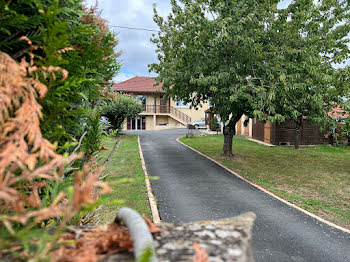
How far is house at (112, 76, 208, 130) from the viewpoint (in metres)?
39.8

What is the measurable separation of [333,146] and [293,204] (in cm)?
1684

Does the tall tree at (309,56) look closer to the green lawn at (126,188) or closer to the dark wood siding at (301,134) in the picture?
the green lawn at (126,188)

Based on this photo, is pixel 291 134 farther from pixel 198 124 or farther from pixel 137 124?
pixel 137 124

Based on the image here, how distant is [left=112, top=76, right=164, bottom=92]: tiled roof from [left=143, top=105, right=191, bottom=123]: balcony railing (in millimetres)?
2856

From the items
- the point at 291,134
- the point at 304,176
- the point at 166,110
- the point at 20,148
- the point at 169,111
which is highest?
the point at 166,110

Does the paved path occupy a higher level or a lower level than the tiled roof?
lower

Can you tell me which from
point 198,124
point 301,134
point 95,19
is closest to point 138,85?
point 198,124

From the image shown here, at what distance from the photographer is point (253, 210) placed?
287 inches

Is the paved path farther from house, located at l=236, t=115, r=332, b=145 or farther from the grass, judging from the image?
house, located at l=236, t=115, r=332, b=145

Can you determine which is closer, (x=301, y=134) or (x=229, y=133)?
(x=229, y=133)

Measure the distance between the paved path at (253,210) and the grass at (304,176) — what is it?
77 cm

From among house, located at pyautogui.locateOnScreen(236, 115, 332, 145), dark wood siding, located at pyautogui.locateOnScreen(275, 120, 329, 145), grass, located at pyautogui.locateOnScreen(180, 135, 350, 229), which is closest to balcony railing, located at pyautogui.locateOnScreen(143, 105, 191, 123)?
house, located at pyautogui.locateOnScreen(236, 115, 332, 145)

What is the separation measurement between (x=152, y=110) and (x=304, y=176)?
102 feet

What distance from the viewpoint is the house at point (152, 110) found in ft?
131
